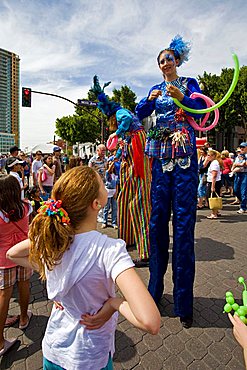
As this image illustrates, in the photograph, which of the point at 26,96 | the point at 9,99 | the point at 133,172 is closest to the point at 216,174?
the point at 133,172

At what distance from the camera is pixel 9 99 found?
6100cm

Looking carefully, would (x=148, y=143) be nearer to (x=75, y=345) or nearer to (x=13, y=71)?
(x=75, y=345)

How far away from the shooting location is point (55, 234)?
41.6 inches

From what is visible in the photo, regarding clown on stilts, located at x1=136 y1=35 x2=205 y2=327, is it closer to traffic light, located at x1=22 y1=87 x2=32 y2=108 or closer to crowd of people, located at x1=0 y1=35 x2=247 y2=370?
crowd of people, located at x1=0 y1=35 x2=247 y2=370

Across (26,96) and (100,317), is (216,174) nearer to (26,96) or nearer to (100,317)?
(100,317)

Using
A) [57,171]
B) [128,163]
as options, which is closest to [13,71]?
[57,171]

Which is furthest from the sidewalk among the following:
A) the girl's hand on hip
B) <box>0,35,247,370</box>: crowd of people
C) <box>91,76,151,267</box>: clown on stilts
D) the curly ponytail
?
the curly ponytail

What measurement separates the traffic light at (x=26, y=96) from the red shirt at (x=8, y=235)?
46.3 ft

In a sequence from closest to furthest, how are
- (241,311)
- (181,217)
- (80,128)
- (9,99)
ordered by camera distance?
(241,311), (181,217), (80,128), (9,99)

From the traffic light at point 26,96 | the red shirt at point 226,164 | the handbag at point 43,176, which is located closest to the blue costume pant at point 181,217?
the handbag at point 43,176

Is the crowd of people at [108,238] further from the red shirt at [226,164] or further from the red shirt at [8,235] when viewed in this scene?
the red shirt at [226,164]

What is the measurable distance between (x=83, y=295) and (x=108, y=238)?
0.26m

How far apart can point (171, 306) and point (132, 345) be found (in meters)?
0.67

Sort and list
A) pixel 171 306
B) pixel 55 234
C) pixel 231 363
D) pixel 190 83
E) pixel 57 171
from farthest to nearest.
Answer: pixel 57 171, pixel 171 306, pixel 190 83, pixel 231 363, pixel 55 234
